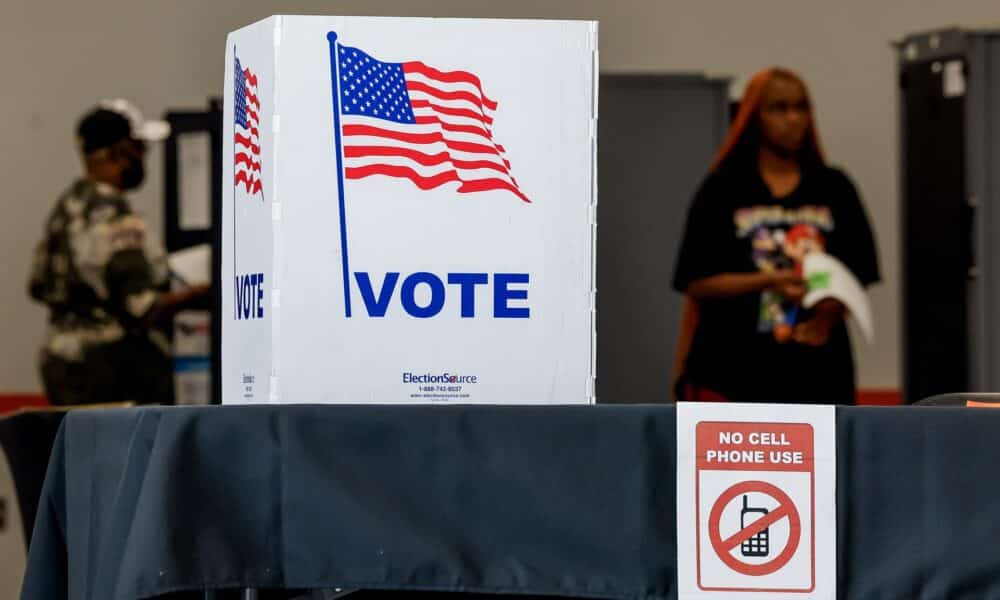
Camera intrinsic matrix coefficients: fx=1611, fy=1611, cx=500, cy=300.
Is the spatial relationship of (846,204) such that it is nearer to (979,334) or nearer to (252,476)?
(979,334)

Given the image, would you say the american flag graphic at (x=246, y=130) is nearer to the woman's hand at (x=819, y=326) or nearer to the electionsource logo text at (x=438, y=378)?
the electionsource logo text at (x=438, y=378)

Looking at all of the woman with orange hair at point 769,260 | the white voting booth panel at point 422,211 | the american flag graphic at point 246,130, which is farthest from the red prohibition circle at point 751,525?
the woman with orange hair at point 769,260

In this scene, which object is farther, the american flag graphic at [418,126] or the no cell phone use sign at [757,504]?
the american flag graphic at [418,126]

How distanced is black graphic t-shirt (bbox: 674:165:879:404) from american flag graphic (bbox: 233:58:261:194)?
2.67m

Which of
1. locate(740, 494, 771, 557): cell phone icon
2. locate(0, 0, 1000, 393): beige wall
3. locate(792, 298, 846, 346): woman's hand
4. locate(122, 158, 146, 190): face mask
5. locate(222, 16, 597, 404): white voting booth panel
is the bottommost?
locate(740, 494, 771, 557): cell phone icon

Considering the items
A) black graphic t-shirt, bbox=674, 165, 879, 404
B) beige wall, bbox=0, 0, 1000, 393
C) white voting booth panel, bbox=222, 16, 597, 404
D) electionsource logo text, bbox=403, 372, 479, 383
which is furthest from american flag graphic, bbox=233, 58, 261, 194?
beige wall, bbox=0, 0, 1000, 393

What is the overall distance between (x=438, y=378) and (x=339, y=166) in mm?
179

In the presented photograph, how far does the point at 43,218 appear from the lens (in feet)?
21.1

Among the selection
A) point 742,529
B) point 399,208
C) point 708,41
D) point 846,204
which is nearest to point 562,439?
point 742,529

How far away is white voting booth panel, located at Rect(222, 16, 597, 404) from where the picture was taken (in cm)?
121

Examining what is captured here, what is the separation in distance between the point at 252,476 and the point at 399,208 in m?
0.25

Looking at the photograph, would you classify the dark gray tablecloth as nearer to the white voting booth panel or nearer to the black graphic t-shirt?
the white voting booth panel

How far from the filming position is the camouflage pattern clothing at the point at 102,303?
4.26 m

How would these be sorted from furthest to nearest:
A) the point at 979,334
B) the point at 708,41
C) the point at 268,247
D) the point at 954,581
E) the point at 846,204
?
the point at 708,41 → the point at 979,334 → the point at 846,204 → the point at 268,247 → the point at 954,581
